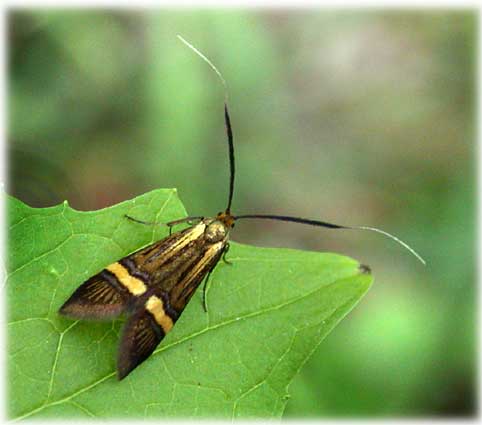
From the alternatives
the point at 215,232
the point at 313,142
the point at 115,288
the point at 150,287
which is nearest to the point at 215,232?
the point at 215,232

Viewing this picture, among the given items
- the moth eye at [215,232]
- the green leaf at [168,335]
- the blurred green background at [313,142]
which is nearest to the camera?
the green leaf at [168,335]

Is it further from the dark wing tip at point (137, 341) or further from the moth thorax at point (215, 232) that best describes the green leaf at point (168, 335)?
the moth thorax at point (215, 232)

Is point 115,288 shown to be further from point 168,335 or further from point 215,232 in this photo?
point 215,232

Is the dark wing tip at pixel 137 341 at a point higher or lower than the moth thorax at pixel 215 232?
lower

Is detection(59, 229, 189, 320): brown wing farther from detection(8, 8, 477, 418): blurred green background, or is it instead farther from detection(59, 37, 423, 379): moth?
detection(8, 8, 477, 418): blurred green background

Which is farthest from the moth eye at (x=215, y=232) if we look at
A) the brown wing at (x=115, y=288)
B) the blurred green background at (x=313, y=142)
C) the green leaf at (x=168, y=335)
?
the blurred green background at (x=313, y=142)

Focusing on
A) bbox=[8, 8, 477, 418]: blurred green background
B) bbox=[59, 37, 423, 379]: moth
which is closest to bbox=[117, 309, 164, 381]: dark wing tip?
bbox=[59, 37, 423, 379]: moth

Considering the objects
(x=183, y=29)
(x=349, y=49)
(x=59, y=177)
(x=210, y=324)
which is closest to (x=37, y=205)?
(x=59, y=177)

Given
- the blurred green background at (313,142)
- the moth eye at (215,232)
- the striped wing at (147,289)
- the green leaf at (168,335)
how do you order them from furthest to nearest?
the blurred green background at (313,142) < the moth eye at (215,232) < the striped wing at (147,289) < the green leaf at (168,335)

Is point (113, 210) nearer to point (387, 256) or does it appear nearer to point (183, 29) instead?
point (183, 29)
